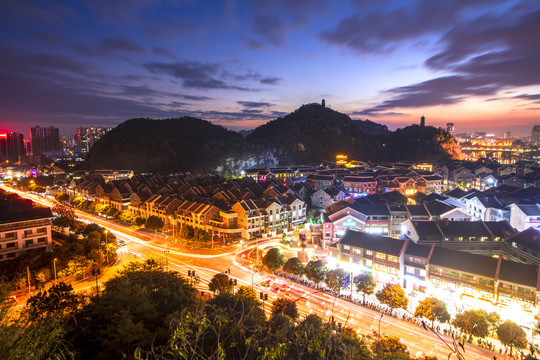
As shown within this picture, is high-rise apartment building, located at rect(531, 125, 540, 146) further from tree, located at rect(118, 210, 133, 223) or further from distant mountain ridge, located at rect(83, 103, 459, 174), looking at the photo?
tree, located at rect(118, 210, 133, 223)

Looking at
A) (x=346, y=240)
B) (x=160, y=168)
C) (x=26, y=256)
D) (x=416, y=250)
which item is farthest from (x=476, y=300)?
(x=160, y=168)

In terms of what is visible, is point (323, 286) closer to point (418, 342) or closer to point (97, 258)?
point (418, 342)

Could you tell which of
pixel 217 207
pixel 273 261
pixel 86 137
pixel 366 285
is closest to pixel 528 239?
pixel 366 285

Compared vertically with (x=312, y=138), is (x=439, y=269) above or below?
below

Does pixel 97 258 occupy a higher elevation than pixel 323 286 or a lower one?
higher

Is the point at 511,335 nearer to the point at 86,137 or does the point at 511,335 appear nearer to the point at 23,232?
the point at 23,232

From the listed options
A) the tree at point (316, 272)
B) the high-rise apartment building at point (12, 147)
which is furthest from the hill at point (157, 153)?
the tree at point (316, 272)
